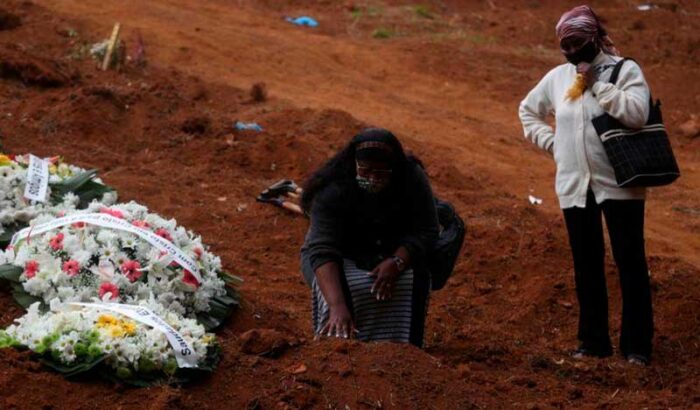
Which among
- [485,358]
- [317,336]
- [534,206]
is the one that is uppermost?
[317,336]

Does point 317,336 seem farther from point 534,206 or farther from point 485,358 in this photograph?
point 534,206

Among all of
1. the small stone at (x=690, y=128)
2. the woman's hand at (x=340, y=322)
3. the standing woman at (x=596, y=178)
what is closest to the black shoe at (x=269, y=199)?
the standing woman at (x=596, y=178)

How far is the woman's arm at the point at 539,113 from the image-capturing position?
5.99 metres

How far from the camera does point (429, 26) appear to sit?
17375 mm

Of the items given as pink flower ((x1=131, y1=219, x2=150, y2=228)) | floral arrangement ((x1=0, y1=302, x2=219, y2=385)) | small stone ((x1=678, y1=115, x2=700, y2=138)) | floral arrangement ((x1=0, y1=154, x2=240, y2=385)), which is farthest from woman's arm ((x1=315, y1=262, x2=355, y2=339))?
small stone ((x1=678, y1=115, x2=700, y2=138))

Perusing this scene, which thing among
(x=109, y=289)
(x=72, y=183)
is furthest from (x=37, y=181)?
(x=109, y=289)

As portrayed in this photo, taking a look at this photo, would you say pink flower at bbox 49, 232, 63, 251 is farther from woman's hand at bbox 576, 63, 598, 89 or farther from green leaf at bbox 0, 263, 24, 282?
woman's hand at bbox 576, 63, 598, 89

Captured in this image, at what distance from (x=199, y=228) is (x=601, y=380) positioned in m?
3.56

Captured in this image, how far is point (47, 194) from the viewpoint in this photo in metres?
6.45

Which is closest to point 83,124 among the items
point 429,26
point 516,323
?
point 516,323

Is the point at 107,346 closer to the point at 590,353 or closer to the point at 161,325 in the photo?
the point at 161,325

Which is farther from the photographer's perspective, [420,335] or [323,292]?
[420,335]

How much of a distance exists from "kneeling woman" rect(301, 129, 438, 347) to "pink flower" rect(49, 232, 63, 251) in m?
1.17

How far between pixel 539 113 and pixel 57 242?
2.55m
